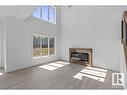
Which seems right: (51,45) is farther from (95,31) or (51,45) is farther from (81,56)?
(95,31)

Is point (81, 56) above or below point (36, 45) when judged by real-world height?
below

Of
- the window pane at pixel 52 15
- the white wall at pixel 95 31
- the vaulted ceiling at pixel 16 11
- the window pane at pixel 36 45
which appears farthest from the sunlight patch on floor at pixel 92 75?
the window pane at pixel 52 15

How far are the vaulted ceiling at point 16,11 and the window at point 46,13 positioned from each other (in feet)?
4.77

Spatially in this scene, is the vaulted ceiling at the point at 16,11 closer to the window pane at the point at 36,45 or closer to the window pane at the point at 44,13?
the window pane at the point at 36,45

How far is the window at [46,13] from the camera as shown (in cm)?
820

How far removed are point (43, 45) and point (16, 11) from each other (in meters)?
3.32

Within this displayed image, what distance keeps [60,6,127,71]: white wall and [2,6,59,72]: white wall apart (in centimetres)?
223

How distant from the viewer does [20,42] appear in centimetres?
662

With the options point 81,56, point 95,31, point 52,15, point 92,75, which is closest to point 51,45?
point 52,15

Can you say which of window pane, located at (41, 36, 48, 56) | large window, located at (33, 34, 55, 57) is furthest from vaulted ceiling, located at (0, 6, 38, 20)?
window pane, located at (41, 36, 48, 56)

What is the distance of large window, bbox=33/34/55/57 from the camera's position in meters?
7.98

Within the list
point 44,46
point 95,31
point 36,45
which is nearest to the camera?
point 36,45

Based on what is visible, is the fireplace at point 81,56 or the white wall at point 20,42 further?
the fireplace at point 81,56

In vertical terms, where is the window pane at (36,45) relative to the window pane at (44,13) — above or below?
below
